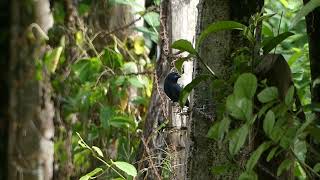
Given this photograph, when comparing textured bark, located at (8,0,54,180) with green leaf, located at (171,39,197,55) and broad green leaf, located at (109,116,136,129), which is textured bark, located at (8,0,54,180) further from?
green leaf, located at (171,39,197,55)

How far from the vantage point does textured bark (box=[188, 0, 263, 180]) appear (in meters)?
0.95

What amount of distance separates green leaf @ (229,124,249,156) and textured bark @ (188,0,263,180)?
0.21 m

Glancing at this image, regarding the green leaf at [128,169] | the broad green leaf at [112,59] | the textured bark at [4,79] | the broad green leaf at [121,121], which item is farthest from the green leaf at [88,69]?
the green leaf at [128,169]

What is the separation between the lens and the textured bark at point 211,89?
0.95 meters

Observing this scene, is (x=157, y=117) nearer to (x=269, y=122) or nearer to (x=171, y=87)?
(x=171, y=87)

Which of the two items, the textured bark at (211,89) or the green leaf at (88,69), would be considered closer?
the textured bark at (211,89)

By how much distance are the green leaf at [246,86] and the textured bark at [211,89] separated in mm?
218

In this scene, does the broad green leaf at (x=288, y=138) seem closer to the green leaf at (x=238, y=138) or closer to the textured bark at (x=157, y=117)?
the green leaf at (x=238, y=138)

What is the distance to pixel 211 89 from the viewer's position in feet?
3.14

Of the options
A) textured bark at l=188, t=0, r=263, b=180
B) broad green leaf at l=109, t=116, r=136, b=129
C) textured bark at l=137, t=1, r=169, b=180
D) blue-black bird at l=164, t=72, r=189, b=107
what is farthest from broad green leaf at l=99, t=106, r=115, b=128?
textured bark at l=188, t=0, r=263, b=180

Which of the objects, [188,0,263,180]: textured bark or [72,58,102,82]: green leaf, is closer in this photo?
[188,0,263,180]: textured bark

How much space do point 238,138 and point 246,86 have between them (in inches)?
2.6

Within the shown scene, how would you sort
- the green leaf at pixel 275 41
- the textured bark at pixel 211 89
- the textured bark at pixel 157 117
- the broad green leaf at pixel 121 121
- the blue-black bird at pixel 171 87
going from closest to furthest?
the green leaf at pixel 275 41, the textured bark at pixel 211 89, the blue-black bird at pixel 171 87, the textured bark at pixel 157 117, the broad green leaf at pixel 121 121

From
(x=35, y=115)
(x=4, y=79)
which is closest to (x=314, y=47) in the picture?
(x=4, y=79)
